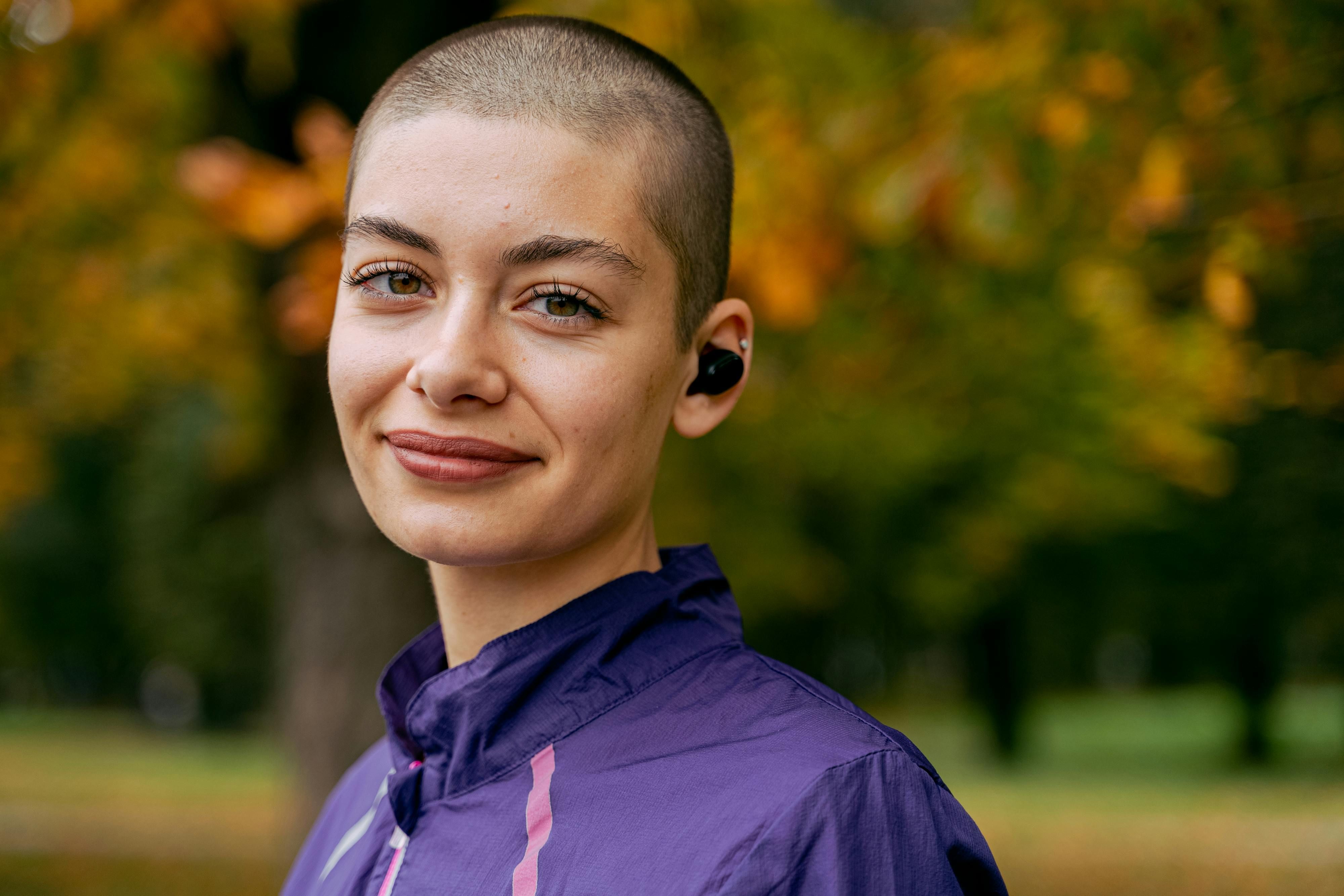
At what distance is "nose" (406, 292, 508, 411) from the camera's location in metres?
1.45

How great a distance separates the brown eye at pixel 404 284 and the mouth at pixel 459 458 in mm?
179

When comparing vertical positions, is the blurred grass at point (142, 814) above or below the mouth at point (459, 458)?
below

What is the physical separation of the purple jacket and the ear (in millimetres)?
192

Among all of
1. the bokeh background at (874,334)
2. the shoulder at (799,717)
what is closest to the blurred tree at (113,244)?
the bokeh background at (874,334)

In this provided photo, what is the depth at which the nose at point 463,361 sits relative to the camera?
145 centimetres

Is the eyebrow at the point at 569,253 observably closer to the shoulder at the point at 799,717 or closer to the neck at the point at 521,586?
the neck at the point at 521,586

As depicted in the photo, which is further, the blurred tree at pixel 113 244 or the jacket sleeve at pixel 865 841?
the blurred tree at pixel 113 244

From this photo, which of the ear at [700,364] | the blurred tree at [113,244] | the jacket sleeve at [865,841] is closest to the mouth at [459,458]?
the ear at [700,364]

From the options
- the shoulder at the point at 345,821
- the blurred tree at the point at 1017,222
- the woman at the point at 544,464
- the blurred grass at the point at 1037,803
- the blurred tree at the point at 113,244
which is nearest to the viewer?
the woman at the point at 544,464

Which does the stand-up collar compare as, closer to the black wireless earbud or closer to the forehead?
the black wireless earbud

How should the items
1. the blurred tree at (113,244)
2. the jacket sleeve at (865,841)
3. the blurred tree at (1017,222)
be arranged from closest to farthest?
the jacket sleeve at (865,841) → the blurred tree at (1017,222) → the blurred tree at (113,244)

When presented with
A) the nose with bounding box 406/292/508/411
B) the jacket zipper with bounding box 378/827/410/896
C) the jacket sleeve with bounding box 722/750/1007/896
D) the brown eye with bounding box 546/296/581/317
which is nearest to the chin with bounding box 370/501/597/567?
the nose with bounding box 406/292/508/411

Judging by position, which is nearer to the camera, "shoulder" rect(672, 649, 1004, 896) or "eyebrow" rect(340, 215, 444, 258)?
"shoulder" rect(672, 649, 1004, 896)

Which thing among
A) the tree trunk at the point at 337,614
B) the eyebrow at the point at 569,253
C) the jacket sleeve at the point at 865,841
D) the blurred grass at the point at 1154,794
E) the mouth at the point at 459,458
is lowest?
the blurred grass at the point at 1154,794
